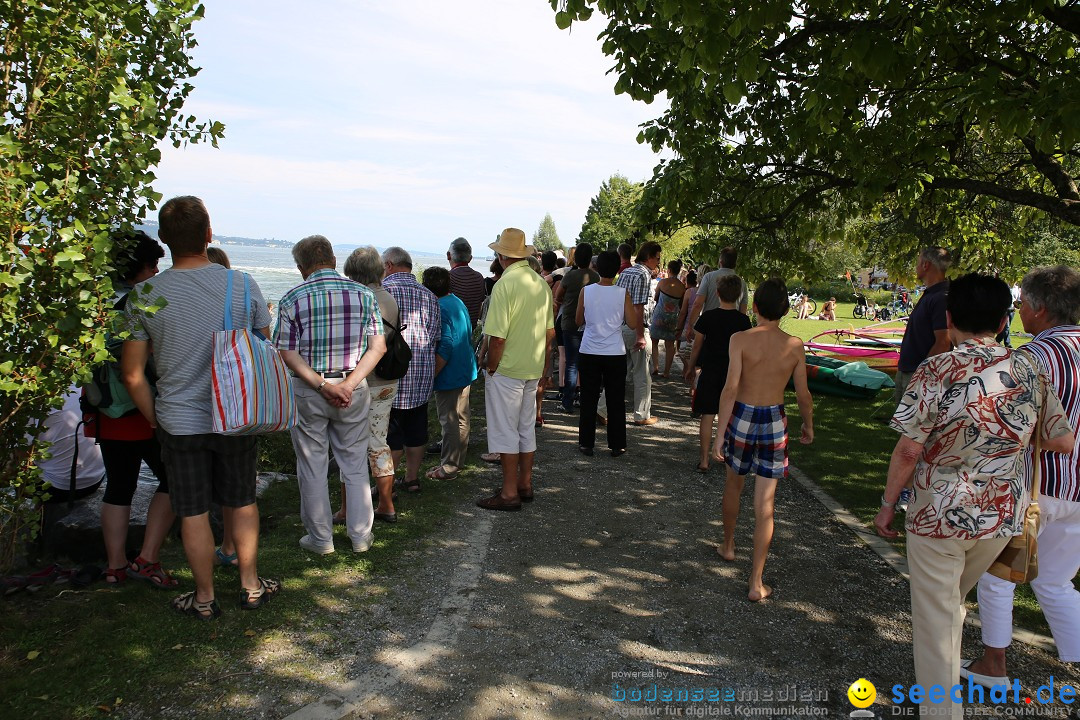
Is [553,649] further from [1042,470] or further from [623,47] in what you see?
[623,47]

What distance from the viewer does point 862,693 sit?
3260 millimetres

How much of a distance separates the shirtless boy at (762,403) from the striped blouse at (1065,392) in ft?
4.20

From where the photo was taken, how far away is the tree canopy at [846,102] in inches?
182

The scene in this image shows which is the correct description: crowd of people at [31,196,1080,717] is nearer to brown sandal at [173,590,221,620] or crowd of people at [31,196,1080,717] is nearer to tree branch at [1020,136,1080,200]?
brown sandal at [173,590,221,620]

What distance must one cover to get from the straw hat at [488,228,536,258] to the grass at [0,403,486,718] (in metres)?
2.45

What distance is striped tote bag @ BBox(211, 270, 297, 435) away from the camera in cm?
343

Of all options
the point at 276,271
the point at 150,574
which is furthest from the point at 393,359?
the point at 276,271

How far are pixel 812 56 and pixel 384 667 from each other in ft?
20.5

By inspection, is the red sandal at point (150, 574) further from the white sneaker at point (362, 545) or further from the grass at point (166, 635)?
the white sneaker at point (362, 545)

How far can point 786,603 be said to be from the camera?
13.8 feet

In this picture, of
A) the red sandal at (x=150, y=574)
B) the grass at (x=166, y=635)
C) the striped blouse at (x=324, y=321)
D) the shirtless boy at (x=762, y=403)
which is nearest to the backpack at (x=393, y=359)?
the striped blouse at (x=324, y=321)

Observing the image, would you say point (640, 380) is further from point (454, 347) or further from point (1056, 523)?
point (1056, 523)

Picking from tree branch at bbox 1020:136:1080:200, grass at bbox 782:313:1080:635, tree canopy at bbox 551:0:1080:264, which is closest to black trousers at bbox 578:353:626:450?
grass at bbox 782:313:1080:635

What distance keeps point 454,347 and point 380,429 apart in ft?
4.42
